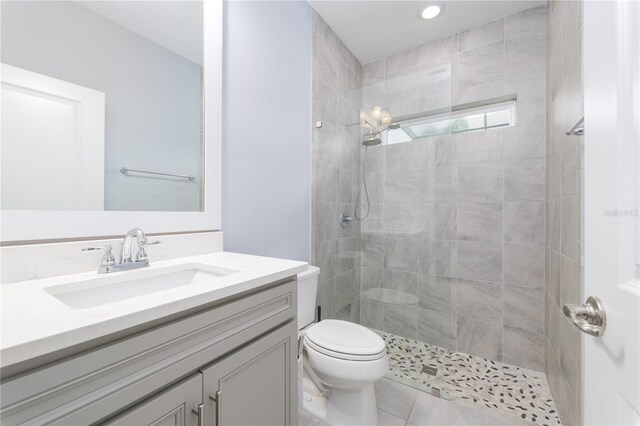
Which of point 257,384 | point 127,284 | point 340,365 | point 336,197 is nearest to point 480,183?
point 336,197

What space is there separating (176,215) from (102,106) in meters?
0.46

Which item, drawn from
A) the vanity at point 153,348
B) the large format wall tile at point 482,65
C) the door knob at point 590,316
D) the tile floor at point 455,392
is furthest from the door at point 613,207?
the large format wall tile at point 482,65

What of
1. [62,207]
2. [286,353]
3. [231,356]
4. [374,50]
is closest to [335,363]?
[286,353]

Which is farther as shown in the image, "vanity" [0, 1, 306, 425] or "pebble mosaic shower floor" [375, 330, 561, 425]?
"pebble mosaic shower floor" [375, 330, 561, 425]

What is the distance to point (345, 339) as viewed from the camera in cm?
138

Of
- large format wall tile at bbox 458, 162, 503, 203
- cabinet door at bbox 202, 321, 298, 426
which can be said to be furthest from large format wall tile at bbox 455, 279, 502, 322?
cabinet door at bbox 202, 321, 298, 426

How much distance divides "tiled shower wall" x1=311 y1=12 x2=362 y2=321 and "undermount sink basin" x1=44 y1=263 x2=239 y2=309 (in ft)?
3.31

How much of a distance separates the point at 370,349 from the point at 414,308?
0.82 metres

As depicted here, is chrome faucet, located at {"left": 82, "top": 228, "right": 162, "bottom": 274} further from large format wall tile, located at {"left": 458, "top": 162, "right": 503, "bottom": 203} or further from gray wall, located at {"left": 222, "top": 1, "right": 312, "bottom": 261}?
large format wall tile, located at {"left": 458, "top": 162, "right": 503, "bottom": 203}

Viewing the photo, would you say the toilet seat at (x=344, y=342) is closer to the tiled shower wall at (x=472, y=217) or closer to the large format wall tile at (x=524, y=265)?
the tiled shower wall at (x=472, y=217)

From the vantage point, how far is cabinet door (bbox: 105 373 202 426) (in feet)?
1.61

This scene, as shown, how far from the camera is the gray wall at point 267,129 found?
1344 mm

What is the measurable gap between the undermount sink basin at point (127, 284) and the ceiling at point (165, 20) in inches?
36.8

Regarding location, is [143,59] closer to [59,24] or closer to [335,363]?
[59,24]
